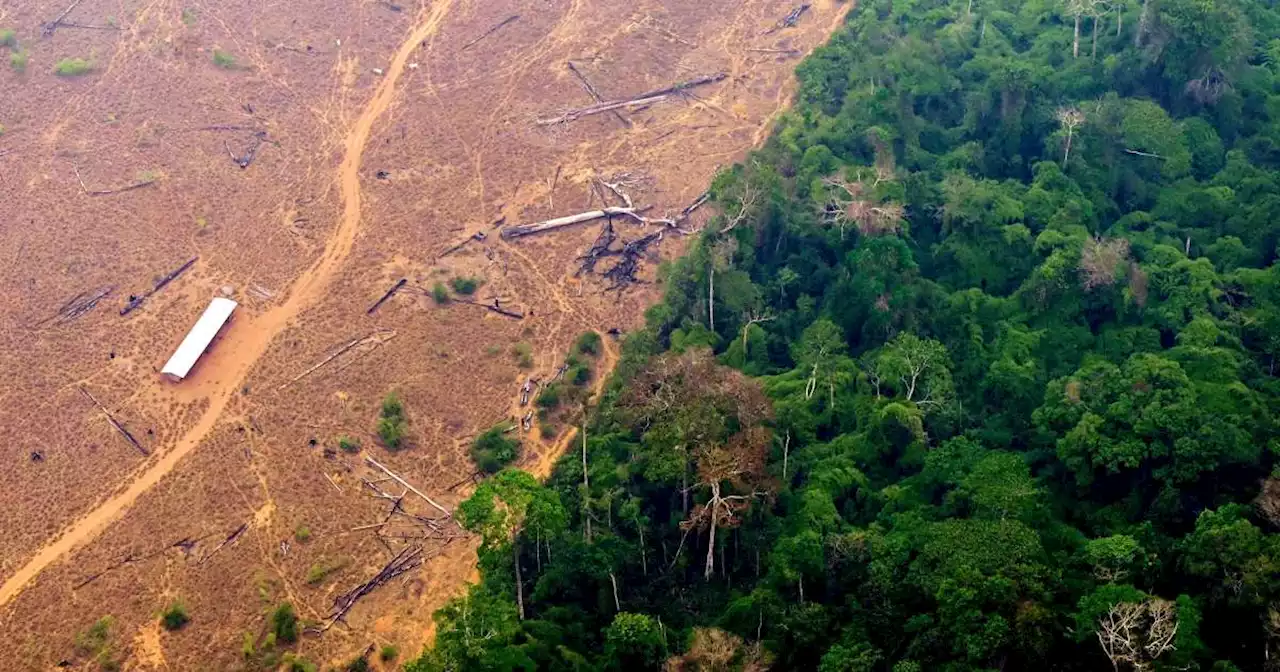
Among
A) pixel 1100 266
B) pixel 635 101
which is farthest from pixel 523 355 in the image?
pixel 1100 266

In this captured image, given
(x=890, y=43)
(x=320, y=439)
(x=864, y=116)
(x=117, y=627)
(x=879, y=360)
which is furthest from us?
(x=890, y=43)

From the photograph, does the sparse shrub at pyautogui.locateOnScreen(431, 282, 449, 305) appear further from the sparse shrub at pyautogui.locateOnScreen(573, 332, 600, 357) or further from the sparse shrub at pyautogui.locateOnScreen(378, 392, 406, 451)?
the sparse shrub at pyautogui.locateOnScreen(573, 332, 600, 357)

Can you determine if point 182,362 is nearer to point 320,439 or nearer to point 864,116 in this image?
point 320,439

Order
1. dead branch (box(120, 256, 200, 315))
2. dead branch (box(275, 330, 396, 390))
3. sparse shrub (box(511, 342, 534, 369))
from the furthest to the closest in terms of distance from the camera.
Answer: dead branch (box(120, 256, 200, 315)), sparse shrub (box(511, 342, 534, 369)), dead branch (box(275, 330, 396, 390))

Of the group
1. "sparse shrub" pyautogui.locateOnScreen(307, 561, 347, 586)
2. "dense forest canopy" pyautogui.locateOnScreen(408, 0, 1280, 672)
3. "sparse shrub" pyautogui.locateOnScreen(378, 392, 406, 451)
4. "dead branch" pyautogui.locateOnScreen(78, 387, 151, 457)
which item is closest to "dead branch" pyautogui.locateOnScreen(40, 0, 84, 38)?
"dead branch" pyautogui.locateOnScreen(78, 387, 151, 457)

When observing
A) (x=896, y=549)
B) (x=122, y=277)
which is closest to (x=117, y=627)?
(x=122, y=277)

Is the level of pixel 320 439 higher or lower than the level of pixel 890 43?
lower
